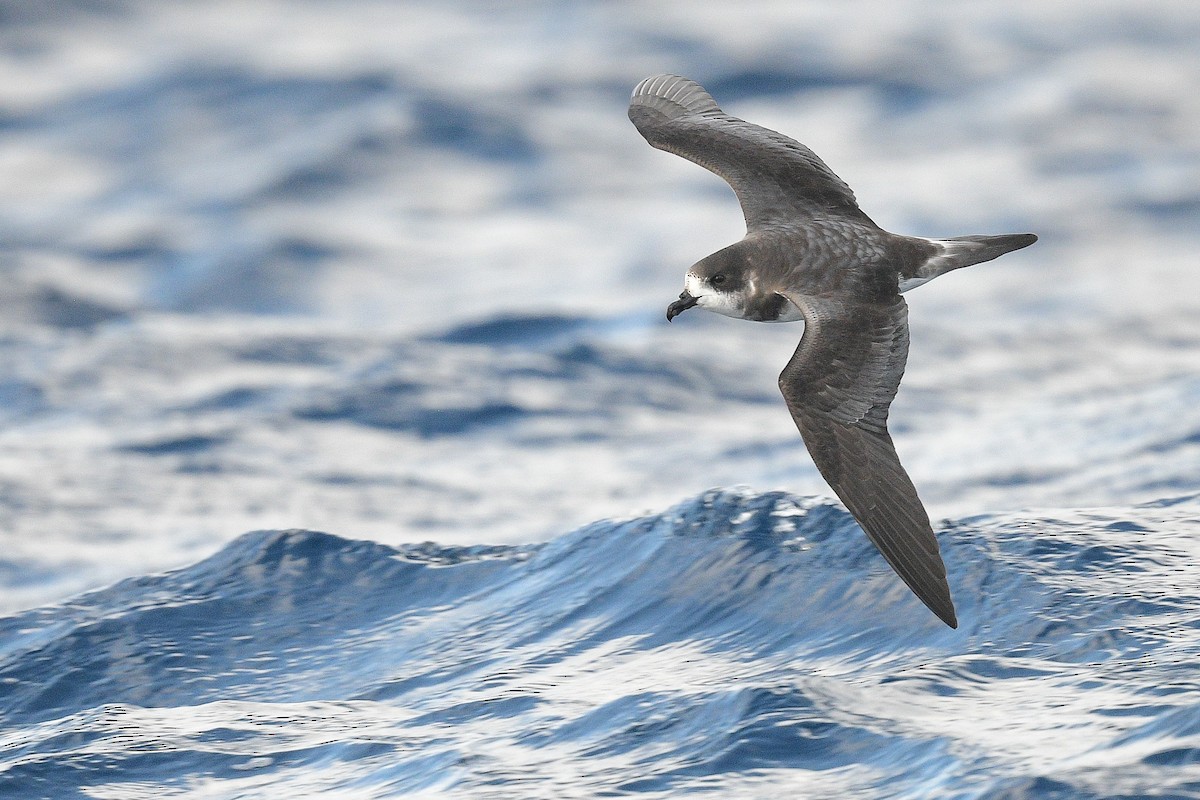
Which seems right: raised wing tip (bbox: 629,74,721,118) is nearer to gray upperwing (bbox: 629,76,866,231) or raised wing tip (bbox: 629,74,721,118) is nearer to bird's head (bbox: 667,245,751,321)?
gray upperwing (bbox: 629,76,866,231)

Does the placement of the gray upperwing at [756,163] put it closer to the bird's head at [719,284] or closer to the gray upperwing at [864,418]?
the bird's head at [719,284]

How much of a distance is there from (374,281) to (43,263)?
353cm

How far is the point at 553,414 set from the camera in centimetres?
1464

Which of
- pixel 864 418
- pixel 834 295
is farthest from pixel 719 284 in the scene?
pixel 864 418

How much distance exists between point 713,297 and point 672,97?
7.66 feet

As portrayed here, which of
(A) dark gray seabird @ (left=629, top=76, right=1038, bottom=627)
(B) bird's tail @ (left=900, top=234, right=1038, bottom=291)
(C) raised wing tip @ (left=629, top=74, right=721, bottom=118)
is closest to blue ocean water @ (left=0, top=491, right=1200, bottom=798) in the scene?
(A) dark gray seabird @ (left=629, top=76, right=1038, bottom=627)

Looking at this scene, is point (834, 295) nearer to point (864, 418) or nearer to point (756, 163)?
point (864, 418)

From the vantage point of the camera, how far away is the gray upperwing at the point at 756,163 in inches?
332

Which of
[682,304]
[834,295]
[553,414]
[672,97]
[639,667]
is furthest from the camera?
[553,414]

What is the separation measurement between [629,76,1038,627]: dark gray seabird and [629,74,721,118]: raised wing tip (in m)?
0.45

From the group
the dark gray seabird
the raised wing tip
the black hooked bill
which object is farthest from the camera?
the raised wing tip

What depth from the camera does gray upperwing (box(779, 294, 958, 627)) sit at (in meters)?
6.78

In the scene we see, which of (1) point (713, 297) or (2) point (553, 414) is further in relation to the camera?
(2) point (553, 414)

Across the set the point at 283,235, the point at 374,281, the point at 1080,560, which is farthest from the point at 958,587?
the point at 283,235
